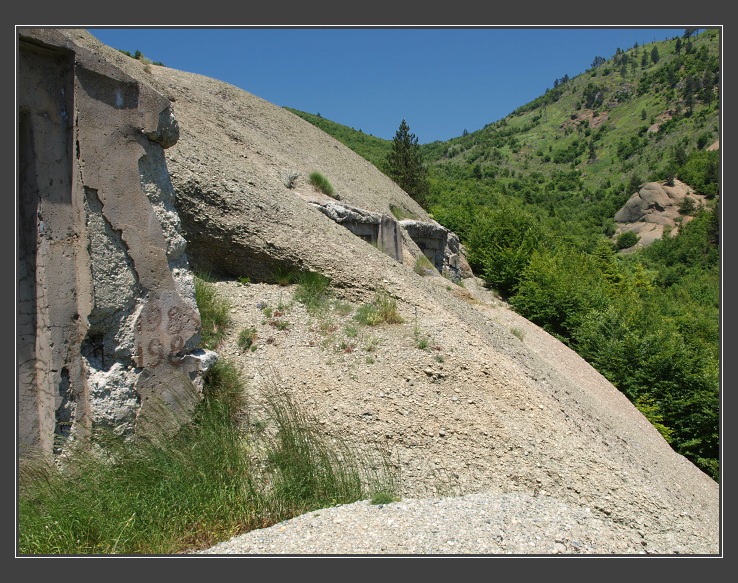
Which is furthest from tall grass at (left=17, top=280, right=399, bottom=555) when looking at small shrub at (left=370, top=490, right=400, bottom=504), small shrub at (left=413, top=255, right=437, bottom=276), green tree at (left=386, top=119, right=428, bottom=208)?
green tree at (left=386, top=119, right=428, bottom=208)

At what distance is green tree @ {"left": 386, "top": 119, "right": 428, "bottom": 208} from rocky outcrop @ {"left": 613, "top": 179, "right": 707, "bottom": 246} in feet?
98.8

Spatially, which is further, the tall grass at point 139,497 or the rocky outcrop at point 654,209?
the rocky outcrop at point 654,209

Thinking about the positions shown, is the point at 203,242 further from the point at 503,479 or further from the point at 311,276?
the point at 503,479

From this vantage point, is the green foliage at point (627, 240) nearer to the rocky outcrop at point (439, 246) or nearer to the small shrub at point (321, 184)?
the rocky outcrop at point (439, 246)

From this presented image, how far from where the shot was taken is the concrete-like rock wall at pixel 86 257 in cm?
508

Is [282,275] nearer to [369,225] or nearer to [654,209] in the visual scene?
[369,225]

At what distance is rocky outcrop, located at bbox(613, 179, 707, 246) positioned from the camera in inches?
2004

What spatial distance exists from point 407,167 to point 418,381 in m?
20.9

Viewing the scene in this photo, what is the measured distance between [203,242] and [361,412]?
130 inches

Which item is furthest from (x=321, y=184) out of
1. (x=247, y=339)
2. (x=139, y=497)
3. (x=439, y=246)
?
(x=139, y=497)

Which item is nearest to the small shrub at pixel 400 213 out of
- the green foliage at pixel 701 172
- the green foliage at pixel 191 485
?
the green foliage at pixel 191 485

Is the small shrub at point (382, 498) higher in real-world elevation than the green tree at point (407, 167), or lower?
lower

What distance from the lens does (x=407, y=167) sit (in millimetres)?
26656

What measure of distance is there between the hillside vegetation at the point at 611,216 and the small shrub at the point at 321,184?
7.10 m
